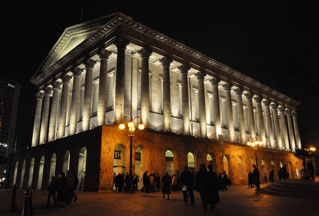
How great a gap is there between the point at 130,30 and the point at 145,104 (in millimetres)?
9147

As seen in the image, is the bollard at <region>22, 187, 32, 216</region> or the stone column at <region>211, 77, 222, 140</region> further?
the stone column at <region>211, 77, 222, 140</region>

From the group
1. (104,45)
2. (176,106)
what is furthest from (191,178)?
(176,106)

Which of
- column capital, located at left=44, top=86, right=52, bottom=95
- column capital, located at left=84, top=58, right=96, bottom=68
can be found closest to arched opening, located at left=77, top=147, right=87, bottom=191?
column capital, located at left=84, top=58, right=96, bottom=68

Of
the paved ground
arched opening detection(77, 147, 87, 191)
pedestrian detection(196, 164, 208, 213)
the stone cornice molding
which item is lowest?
the paved ground

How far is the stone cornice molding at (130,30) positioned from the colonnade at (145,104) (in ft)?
5.29

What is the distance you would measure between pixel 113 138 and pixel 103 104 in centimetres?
555

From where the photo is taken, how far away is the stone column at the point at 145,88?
1256 inches

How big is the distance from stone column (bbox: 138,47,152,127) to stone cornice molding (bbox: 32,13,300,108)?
2.33m

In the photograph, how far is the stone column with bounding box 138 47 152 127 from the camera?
105ft

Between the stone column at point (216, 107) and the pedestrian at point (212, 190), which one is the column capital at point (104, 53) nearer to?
the stone column at point (216, 107)

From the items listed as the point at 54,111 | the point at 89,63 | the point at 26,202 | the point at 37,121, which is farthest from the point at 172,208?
the point at 37,121

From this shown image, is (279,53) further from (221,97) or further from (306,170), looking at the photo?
(221,97)

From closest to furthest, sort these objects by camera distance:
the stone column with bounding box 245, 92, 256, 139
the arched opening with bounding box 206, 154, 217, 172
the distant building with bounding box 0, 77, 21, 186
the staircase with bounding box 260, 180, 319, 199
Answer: the staircase with bounding box 260, 180, 319, 199 < the arched opening with bounding box 206, 154, 217, 172 < the stone column with bounding box 245, 92, 256, 139 < the distant building with bounding box 0, 77, 21, 186

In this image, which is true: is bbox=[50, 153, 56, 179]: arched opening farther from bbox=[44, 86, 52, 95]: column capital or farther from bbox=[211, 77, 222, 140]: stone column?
bbox=[211, 77, 222, 140]: stone column
